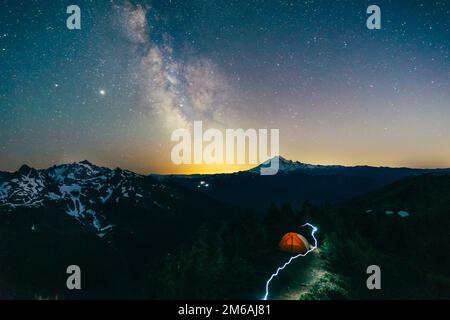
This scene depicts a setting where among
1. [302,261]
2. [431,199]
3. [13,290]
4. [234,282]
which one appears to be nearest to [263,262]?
[302,261]

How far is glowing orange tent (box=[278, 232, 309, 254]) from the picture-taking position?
29.9 m

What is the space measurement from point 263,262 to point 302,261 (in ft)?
11.9

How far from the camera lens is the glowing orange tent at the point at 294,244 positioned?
98.0ft

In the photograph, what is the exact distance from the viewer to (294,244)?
1196 inches
